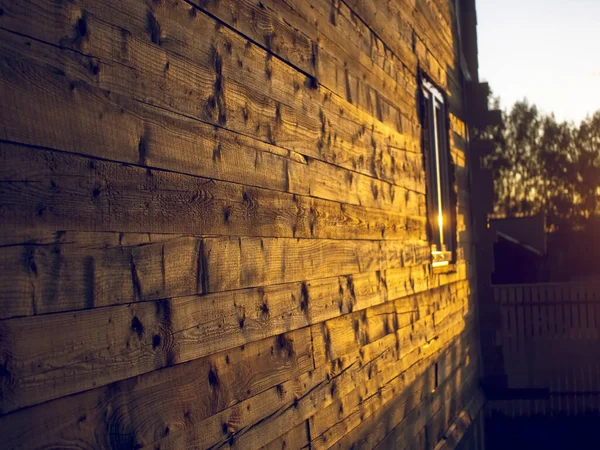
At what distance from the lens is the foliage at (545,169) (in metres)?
42.4

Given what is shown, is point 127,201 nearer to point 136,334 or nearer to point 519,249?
point 136,334

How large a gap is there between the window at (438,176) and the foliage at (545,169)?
119 feet

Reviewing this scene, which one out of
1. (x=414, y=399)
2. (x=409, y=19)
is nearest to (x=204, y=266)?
(x=414, y=399)

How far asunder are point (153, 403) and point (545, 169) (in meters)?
43.8

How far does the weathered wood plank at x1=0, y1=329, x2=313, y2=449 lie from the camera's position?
1568 mm

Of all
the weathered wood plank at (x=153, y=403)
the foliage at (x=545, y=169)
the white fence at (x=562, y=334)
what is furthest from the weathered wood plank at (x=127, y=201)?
the foliage at (x=545, y=169)

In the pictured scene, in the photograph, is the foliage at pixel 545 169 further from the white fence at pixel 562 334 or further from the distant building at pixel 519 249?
the white fence at pixel 562 334

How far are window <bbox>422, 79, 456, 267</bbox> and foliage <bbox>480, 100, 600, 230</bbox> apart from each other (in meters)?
36.3

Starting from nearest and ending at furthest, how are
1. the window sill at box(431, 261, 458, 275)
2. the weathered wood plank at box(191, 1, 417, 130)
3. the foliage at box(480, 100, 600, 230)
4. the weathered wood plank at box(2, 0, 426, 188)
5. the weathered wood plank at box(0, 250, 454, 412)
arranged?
the weathered wood plank at box(0, 250, 454, 412) < the weathered wood plank at box(2, 0, 426, 188) < the weathered wood plank at box(191, 1, 417, 130) < the window sill at box(431, 261, 458, 275) < the foliage at box(480, 100, 600, 230)

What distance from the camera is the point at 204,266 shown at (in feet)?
7.27

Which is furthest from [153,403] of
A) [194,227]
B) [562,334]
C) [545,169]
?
[545,169]

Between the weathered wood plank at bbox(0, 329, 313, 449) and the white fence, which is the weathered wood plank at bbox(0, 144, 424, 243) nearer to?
the weathered wood plank at bbox(0, 329, 313, 449)

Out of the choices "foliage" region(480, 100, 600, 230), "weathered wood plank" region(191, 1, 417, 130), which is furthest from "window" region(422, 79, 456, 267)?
"foliage" region(480, 100, 600, 230)

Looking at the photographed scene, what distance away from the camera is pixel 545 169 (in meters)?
43.1
